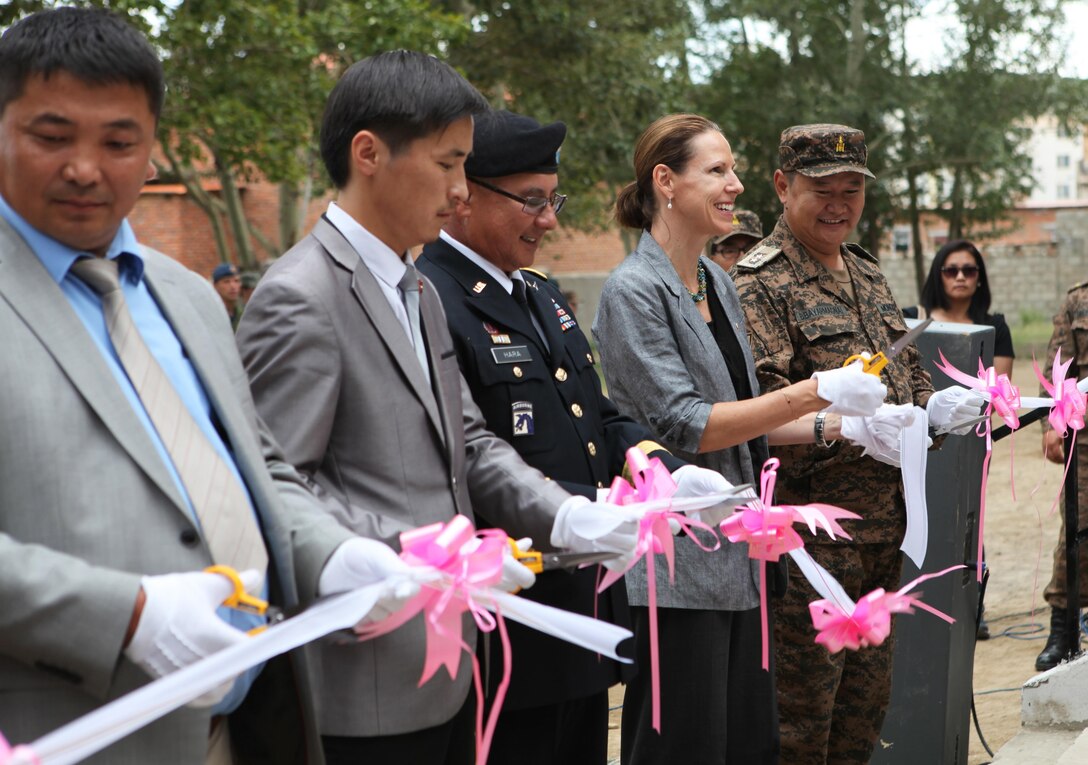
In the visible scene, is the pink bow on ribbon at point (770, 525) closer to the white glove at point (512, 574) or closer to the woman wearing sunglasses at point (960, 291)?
the white glove at point (512, 574)

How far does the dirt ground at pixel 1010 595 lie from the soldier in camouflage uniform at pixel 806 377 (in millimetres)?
677

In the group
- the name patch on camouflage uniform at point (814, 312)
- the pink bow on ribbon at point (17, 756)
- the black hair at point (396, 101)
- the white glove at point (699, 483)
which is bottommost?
the white glove at point (699, 483)

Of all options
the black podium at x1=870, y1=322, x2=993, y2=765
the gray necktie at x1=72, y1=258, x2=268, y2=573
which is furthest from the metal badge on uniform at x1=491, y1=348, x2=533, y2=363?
the black podium at x1=870, y1=322, x2=993, y2=765

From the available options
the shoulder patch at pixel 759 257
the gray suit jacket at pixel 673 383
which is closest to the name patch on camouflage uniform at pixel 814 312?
the shoulder patch at pixel 759 257

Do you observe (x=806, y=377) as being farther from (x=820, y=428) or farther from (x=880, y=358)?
(x=880, y=358)

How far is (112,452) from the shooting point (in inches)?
68.1

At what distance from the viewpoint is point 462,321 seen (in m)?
2.85

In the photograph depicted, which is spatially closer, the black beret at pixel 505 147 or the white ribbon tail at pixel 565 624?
the white ribbon tail at pixel 565 624

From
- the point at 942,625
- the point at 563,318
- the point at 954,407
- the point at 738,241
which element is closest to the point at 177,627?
the point at 563,318

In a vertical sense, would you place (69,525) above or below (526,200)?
below

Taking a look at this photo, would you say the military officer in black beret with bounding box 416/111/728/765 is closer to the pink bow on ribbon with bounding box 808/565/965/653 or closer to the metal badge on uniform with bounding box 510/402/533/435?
the metal badge on uniform with bounding box 510/402/533/435

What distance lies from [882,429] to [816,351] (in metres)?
0.36

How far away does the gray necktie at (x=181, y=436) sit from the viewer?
1.82m

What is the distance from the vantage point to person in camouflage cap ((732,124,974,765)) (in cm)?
372
